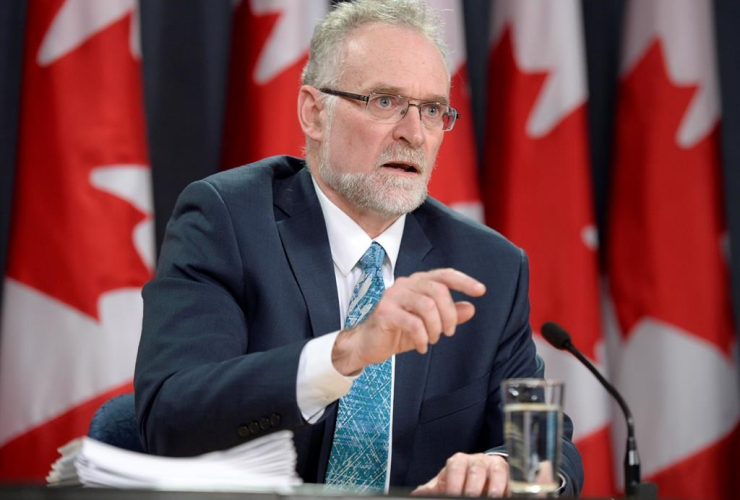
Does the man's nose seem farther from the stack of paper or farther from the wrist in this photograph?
the stack of paper

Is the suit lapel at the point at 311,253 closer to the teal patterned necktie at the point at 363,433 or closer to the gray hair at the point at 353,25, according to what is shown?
the teal patterned necktie at the point at 363,433

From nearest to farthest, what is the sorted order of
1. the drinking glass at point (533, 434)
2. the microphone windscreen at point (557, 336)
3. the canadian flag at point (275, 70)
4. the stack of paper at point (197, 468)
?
the stack of paper at point (197, 468) < the drinking glass at point (533, 434) < the microphone windscreen at point (557, 336) < the canadian flag at point (275, 70)

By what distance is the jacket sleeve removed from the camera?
1.62 meters

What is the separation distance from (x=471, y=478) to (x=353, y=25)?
1.25m

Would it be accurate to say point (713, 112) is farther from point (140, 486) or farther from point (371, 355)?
point (140, 486)

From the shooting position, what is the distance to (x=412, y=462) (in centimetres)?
205

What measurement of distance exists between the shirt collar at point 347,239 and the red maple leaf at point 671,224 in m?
1.47

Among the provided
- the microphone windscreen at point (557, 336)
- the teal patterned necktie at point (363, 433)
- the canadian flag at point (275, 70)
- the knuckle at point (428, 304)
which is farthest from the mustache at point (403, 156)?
the canadian flag at point (275, 70)

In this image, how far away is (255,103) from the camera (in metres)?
3.25

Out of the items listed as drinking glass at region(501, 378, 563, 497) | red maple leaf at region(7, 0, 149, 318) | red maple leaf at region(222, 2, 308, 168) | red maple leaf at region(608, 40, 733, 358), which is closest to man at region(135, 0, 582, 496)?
drinking glass at region(501, 378, 563, 497)

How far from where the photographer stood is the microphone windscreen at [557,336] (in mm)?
1937

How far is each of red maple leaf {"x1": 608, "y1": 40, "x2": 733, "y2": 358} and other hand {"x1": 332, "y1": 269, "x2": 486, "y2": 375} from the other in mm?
2070

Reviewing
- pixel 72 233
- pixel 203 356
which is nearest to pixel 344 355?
pixel 203 356

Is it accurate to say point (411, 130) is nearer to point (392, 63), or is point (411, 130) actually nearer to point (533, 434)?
point (392, 63)
